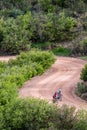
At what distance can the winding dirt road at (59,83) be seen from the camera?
3890 cm

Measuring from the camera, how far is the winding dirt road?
128ft

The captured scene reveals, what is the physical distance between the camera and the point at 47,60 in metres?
50.8

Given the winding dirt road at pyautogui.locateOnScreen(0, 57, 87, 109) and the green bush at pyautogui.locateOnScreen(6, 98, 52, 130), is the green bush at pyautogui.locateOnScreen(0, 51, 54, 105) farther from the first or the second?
the green bush at pyautogui.locateOnScreen(6, 98, 52, 130)

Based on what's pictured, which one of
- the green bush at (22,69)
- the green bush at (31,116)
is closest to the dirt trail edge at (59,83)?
the green bush at (22,69)

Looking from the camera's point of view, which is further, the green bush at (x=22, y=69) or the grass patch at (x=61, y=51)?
the grass patch at (x=61, y=51)

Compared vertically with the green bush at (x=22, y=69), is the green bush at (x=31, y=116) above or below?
above

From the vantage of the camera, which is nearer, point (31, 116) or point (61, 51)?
point (31, 116)

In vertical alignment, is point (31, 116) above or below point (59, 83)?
above

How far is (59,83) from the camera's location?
45.1 metres

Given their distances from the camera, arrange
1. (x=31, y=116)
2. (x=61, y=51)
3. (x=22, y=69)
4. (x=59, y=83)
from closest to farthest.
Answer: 1. (x=31, y=116)
2. (x=59, y=83)
3. (x=22, y=69)
4. (x=61, y=51)

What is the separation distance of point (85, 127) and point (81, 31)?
40193 millimetres

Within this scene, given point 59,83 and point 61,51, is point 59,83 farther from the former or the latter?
point 61,51

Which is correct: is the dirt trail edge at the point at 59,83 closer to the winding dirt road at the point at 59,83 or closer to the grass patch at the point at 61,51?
the winding dirt road at the point at 59,83

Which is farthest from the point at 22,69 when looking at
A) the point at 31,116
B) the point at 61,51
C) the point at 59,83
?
the point at 31,116
